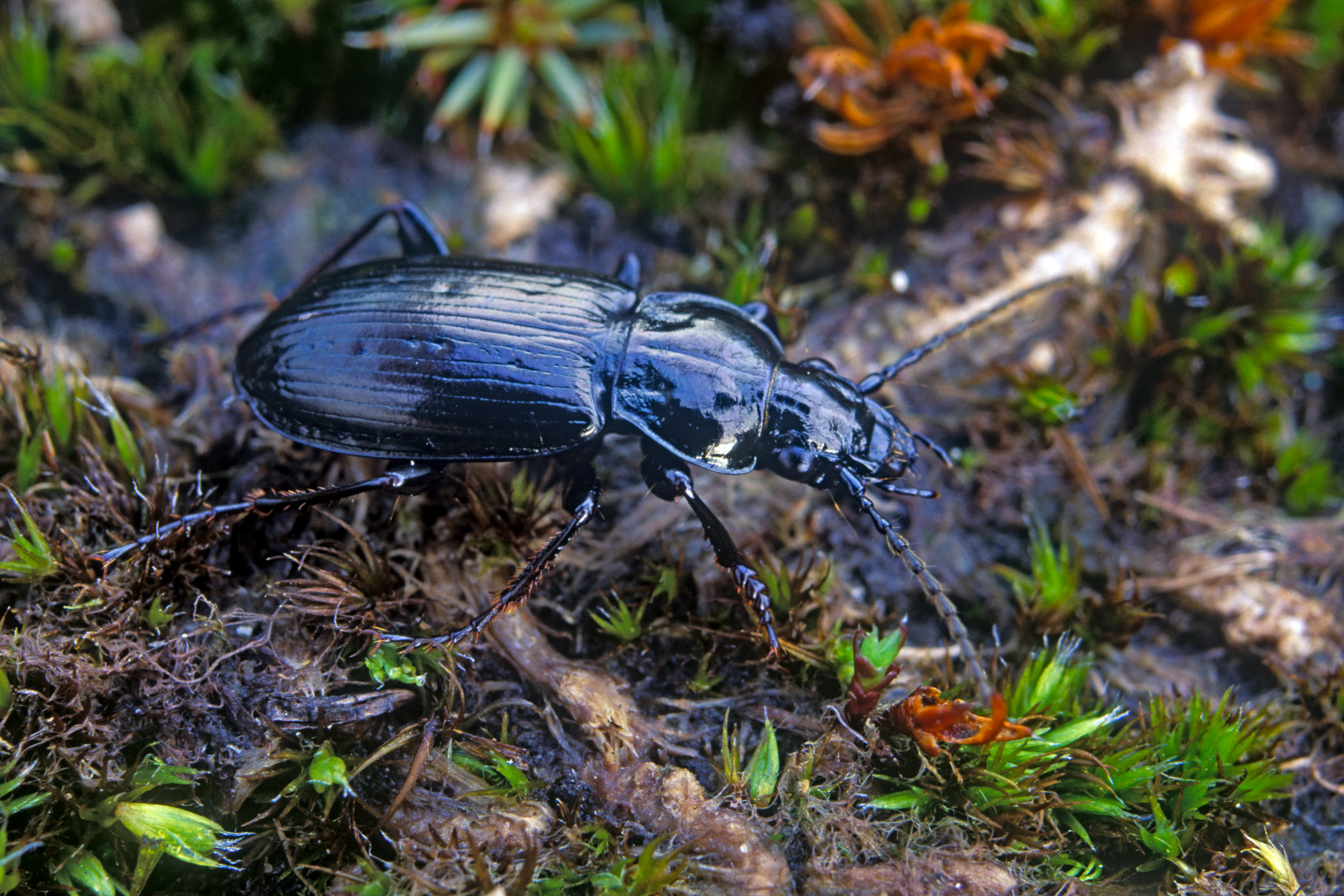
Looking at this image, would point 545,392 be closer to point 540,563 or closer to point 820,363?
point 540,563

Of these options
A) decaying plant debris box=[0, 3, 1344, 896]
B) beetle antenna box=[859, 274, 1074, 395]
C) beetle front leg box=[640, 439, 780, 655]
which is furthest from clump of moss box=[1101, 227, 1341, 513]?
beetle front leg box=[640, 439, 780, 655]

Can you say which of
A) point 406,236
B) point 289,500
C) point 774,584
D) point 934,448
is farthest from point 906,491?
point 406,236

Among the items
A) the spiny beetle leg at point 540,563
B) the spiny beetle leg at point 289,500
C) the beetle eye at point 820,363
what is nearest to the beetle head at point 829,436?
the beetle eye at point 820,363

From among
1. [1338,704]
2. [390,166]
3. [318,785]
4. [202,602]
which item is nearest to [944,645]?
[1338,704]

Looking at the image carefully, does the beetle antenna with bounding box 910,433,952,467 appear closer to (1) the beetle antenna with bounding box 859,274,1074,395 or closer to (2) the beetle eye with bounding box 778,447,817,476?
(1) the beetle antenna with bounding box 859,274,1074,395

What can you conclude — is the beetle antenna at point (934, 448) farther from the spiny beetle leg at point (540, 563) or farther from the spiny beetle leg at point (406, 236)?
the spiny beetle leg at point (406, 236)

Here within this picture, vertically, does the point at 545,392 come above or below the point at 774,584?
above
